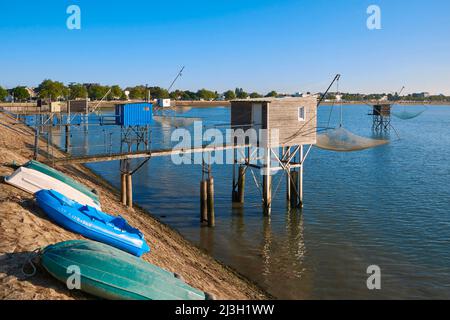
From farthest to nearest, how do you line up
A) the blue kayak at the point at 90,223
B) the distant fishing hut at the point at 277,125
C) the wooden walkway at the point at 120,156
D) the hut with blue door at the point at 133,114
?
the hut with blue door at the point at 133,114
the distant fishing hut at the point at 277,125
the wooden walkway at the point at 120,156
the blue kayak at the point at 90,223

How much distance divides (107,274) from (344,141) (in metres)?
21.7

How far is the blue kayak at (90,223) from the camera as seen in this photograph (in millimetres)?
12039

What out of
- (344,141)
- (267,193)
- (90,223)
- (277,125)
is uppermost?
(277,125)

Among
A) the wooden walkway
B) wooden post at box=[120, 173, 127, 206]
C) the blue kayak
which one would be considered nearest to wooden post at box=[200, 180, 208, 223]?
the wooden walkway

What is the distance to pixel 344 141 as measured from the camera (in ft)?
91.2

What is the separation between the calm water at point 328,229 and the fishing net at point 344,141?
3525mm

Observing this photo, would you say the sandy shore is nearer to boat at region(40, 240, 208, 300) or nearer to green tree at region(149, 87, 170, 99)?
boat at region(40, 240, 208, 300)

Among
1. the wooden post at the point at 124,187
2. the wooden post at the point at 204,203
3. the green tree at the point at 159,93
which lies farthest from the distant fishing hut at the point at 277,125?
the green tree at the point at 159,93

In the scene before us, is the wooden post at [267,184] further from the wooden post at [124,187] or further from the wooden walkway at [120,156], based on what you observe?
the wooden post at [124,187]

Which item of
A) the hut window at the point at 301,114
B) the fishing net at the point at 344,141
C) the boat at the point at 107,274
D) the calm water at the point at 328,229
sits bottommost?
the calm water at the point at 328,229

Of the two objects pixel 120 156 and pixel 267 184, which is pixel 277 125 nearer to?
pixel 267 184

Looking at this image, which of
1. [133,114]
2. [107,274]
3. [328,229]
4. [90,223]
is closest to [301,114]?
[328,229]
